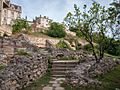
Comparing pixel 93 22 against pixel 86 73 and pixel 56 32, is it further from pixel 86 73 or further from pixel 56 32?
pixel 56 32

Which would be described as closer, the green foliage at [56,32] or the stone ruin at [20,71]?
the stone ruin at [20,71]

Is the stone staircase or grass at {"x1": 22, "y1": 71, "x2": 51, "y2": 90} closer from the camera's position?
grass at {"x1": 22, "y1": 71, "x2": 51, "y2": 90}

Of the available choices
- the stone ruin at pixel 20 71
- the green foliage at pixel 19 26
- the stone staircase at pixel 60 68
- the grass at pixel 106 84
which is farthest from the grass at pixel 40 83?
the green foliage at pixel 19 26

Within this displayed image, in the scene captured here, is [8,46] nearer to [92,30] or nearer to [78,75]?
[92,30]

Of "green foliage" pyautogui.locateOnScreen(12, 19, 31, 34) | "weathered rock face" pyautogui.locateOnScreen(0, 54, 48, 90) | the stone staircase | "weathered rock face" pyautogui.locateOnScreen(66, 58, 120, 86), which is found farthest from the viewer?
"green foliage" pyautogui.locateOnScreen(12, 19, 31, 34)

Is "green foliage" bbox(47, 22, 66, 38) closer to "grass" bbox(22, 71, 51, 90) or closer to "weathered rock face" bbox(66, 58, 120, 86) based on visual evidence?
"weathered rock face" bbox(66, 58, 120, 86)

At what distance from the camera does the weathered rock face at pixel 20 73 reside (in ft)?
30.0

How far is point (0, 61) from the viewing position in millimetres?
13102

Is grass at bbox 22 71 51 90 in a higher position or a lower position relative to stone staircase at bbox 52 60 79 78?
lower

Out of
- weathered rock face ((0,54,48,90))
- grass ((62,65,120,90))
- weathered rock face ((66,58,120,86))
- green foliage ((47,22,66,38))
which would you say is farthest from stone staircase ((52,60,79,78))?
green foliage ((47,22,66,38))

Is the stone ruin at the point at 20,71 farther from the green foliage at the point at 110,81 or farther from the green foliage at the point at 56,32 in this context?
the green foliage at the point at 56,32

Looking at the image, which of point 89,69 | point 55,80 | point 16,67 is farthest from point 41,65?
point 16,67

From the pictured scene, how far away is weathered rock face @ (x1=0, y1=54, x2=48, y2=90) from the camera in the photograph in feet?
30.0

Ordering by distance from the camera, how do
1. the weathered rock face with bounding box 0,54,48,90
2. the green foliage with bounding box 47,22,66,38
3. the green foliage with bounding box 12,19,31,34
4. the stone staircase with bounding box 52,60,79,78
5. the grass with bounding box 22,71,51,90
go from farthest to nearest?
the green foliage with bounding box 47,22,66,38
the green foliage with bounding box 12,19,31,34
the stone staircase with bounding box 52,60,79,78
the grass with bounding box 22,71,51,90
the weathered rock face with bounding box 0,54,48,90
